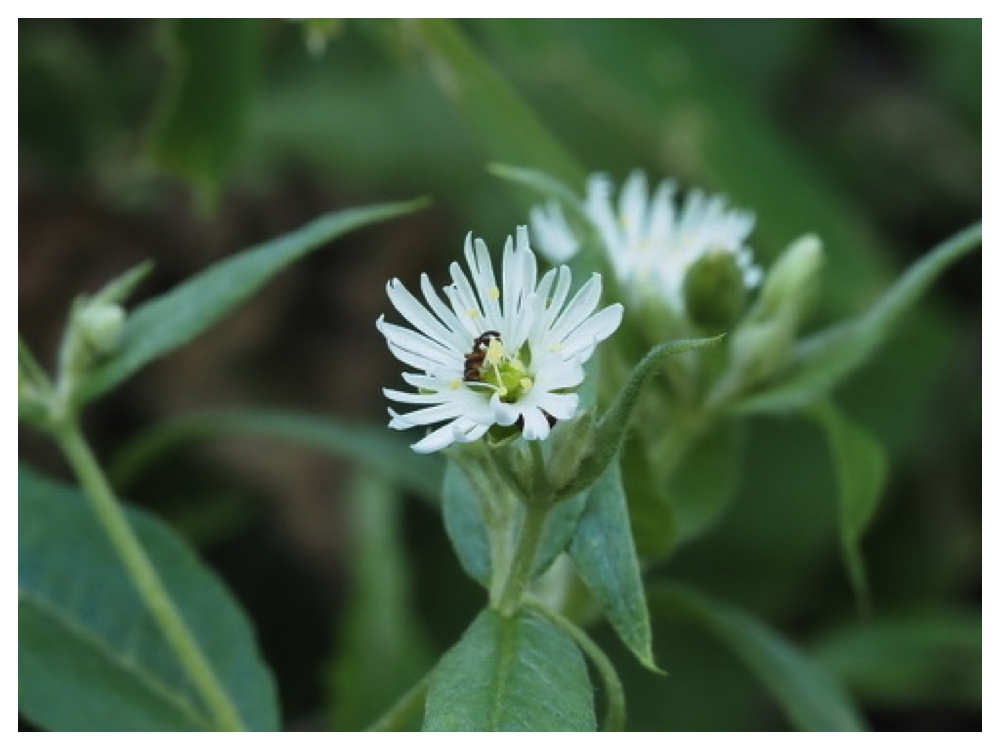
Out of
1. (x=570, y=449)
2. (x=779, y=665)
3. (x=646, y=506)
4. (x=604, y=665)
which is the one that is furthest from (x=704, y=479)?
(x=570, y=449)

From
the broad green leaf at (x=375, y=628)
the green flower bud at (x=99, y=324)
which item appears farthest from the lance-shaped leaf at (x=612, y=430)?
the broad green leaf at (x=375, y=628)

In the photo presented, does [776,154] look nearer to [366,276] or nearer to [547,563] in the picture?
[366,276]

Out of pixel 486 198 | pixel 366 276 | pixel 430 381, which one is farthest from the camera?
pixel 366 276

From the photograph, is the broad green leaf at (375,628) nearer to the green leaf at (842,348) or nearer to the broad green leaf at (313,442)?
the broad green leaf at (313,442)

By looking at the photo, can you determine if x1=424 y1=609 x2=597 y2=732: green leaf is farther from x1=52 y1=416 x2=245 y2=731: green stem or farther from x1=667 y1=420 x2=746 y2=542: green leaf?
x1=667 y1=420 x2=746 y2=542: green leaf

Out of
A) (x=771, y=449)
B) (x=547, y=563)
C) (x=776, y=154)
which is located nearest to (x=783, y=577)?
(x=771, y=449)
